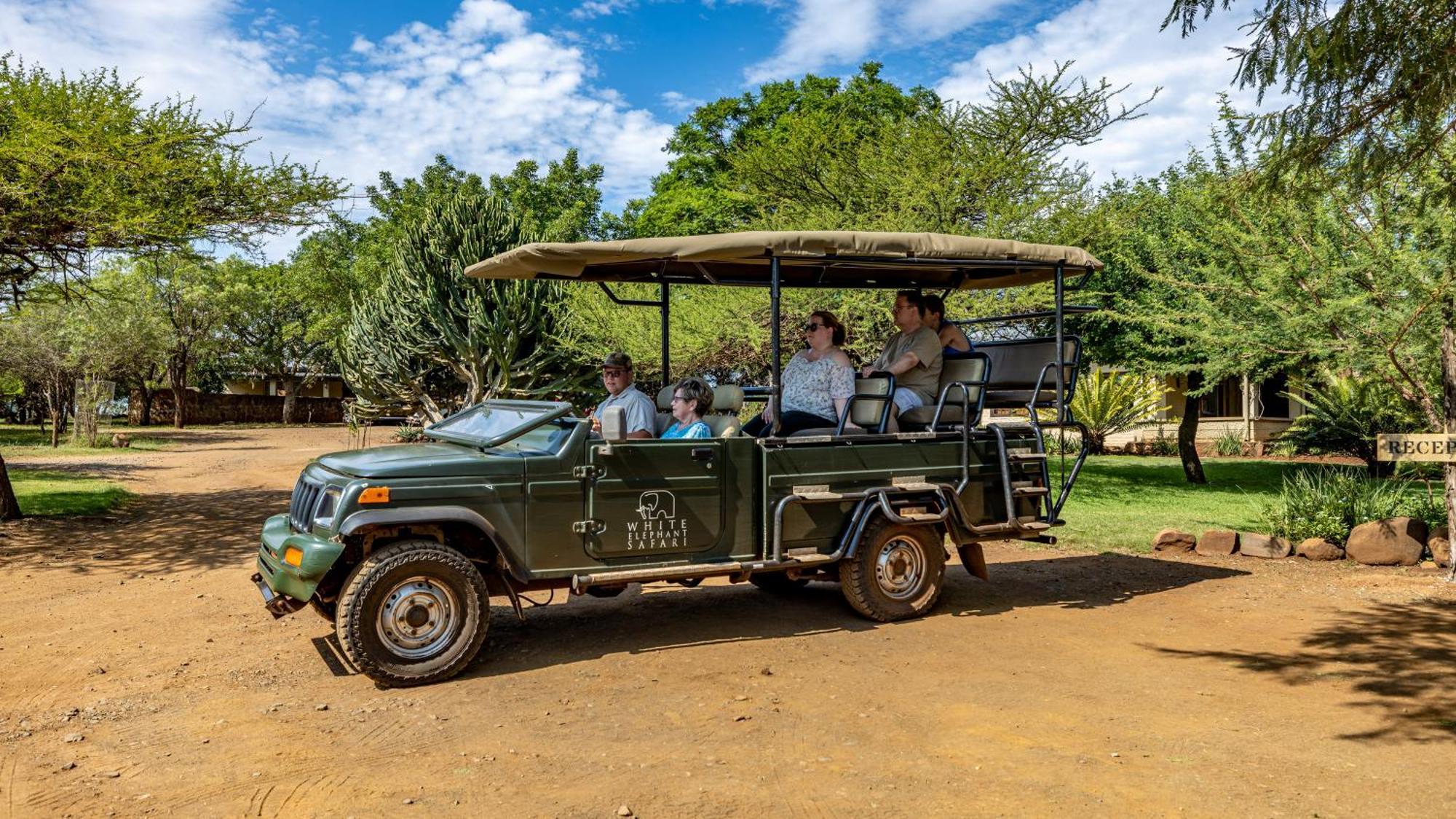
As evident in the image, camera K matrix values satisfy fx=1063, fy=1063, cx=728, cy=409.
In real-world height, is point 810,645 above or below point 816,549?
below

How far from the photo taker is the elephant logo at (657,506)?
6.34 metres

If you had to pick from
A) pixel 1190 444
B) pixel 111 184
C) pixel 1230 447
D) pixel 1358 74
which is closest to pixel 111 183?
pixel 111 184

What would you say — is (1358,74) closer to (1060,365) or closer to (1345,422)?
(1060,365)

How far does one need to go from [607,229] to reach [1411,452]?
38.5 metres

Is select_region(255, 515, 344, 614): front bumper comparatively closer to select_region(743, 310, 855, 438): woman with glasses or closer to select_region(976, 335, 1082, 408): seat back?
select_region(743, 310, 855, 438): woman with glasses

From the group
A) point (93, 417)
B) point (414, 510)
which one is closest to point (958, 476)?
point (414, 510)

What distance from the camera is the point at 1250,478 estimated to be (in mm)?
20062

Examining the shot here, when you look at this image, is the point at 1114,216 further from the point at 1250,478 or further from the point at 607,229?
the point at 607,229

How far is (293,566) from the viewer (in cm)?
571

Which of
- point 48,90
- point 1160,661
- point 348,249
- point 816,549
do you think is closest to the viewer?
point 1160,661

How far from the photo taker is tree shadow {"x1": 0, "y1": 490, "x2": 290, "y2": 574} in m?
10.2

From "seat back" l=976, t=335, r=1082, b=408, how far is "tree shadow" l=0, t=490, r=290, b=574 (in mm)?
7182

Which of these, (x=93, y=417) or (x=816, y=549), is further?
(x=93, y=417)

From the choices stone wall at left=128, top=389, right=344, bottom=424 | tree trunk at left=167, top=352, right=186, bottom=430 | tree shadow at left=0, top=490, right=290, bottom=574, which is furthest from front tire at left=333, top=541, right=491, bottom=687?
stone wall at left=128, top=389, right=344, bottom=424
